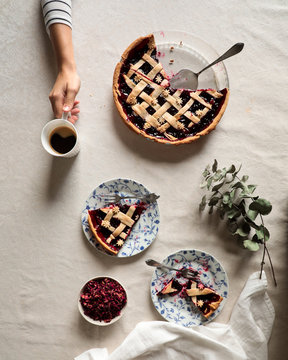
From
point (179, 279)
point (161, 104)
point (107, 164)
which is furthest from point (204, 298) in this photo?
point (161, 104)

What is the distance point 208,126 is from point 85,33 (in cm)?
54

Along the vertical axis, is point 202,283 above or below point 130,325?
above

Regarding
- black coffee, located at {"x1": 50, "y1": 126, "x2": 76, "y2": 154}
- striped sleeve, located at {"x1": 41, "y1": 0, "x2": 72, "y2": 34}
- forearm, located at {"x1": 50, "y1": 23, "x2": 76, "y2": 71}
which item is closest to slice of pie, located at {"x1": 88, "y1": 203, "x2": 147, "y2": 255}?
black coffee, located at {"x1": 50, "y1": 126, "x2": 76, "y2": 154}

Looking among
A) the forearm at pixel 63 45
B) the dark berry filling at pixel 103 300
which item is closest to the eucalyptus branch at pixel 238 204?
the dark berry filling at pixel 103 300

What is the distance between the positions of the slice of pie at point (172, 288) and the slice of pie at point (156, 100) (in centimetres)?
47

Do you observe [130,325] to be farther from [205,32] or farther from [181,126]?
[205,32]

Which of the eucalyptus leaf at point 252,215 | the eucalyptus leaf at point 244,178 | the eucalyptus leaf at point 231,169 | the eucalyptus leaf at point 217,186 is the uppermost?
the eucalyptus leaf at point 231,169

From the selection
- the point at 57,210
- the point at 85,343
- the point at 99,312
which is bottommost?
the point at 85,343

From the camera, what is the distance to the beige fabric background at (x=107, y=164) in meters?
1.29

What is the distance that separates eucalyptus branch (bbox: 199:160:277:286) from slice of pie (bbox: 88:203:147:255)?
9.4 inches

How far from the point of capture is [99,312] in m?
1.23

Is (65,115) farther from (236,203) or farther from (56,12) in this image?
(236,203)

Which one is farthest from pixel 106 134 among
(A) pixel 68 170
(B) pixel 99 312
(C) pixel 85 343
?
(C) pixel 85 343

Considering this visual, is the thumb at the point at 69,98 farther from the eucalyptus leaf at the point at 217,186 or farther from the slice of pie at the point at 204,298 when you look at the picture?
the slice of pie at the point at 204,298
